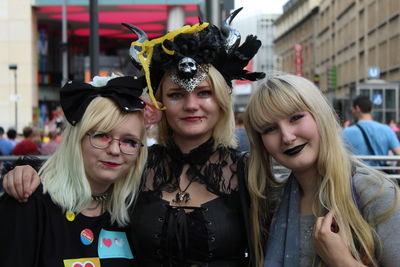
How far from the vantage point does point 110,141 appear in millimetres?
2746

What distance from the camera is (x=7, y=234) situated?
246 cm

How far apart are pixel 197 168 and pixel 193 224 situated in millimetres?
399

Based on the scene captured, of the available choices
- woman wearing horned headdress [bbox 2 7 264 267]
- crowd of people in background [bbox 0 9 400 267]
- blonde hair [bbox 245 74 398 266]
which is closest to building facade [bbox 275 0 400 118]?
woman wearing horned headdress [bbox 2 7 264 267]

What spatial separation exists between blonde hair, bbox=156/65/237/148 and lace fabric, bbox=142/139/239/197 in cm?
6

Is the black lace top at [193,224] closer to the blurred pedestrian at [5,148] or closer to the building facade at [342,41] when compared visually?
the blurred pedestrian at [5,148]

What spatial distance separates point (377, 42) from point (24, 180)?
37566 mm

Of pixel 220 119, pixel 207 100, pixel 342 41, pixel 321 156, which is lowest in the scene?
pixel 321 156

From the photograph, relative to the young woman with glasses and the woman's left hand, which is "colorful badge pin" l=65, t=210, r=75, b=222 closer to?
the young woman with glasses

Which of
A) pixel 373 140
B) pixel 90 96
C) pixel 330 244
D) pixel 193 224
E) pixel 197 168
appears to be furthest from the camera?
pixel 373 140

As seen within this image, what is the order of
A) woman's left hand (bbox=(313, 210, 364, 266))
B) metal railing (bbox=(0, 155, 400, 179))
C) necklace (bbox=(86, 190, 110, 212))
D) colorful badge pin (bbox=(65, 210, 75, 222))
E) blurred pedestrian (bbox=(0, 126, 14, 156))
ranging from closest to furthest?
woman's left hand (bbox=(313, 210, 364, 266)) < colorful badge pin (bbox=(65, 210, 75, 222)) < necklace (bbox=(86, 190, 110, 212)) < metal railing (bbox=(0, 155, 400, 179)) < blurred pedestrian (bbox=(0, 126, 14, 156))

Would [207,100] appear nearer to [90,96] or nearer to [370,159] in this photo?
[90,96]

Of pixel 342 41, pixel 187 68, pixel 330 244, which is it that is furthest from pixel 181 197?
pixel 342 41

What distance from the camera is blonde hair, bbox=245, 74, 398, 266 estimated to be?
2316 millimetres

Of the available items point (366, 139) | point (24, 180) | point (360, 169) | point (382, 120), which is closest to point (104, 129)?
point (24, 180)
